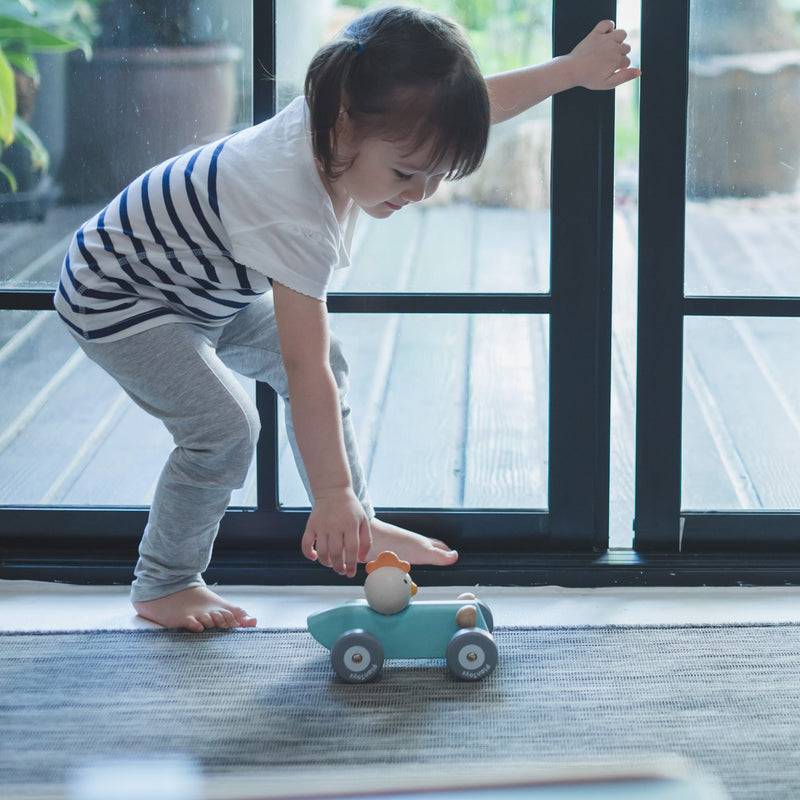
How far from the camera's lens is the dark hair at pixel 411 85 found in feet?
3.85

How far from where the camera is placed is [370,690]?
131 centimetres

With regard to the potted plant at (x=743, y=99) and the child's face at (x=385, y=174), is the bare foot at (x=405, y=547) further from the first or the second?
the potted plant at (x=743, y=99)

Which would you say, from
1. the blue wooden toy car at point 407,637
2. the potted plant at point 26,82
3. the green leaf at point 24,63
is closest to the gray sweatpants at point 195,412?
the blue wooden toy car at point 407,637

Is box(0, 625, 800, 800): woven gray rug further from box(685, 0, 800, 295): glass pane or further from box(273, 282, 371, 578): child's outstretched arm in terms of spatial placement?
box(685, 0, 800, 295): glass pane

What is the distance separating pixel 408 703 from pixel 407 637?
82 mm

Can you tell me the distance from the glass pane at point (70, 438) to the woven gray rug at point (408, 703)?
0.31 meters

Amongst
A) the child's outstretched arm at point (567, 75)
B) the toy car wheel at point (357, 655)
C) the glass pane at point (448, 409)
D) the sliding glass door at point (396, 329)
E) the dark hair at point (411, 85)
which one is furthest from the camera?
the glass pane at point (448, 409)

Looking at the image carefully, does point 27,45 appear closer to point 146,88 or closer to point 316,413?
point 146,88

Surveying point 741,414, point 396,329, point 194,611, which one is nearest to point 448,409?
point 396,329

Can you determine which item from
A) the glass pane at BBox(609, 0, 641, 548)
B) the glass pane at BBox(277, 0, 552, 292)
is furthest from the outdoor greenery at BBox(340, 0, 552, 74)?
the glass pane at BBox(609, 0, 641, 548)

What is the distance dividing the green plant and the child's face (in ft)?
1.72

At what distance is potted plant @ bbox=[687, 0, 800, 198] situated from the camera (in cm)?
150

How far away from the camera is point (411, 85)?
1172mm

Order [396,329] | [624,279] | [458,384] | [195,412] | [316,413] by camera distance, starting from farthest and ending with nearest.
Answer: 1. [624,279]
2. [458,384]
3. [396,329]
4. [195,412]
5. [316,413]
